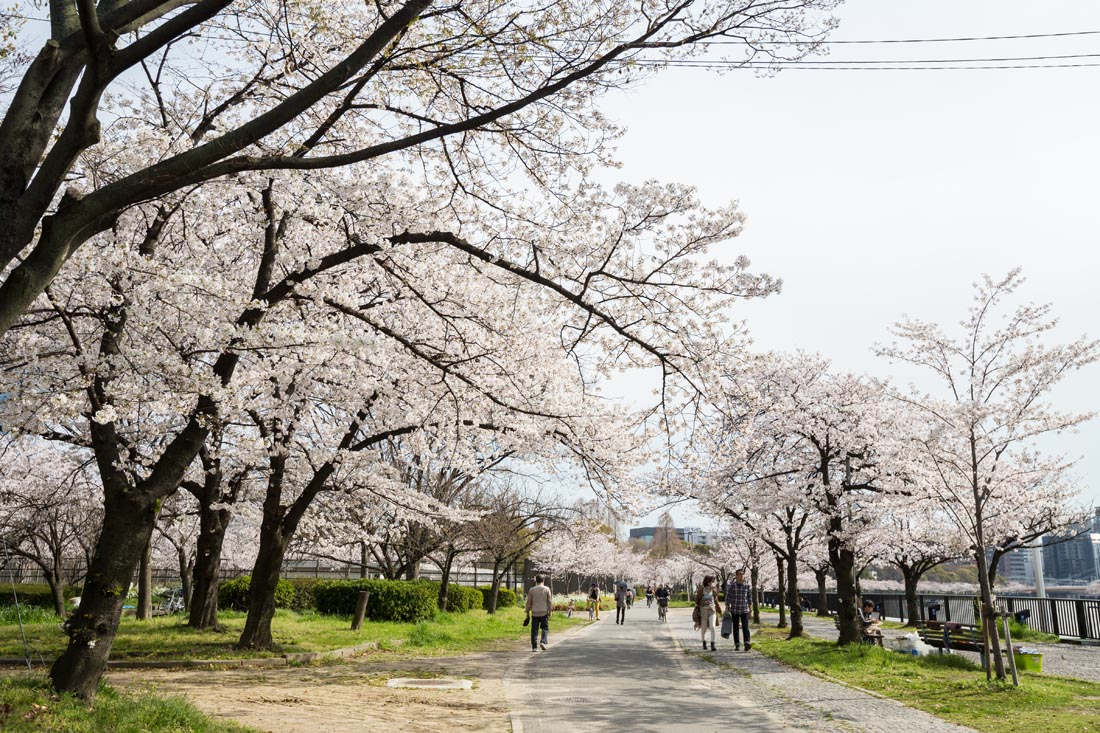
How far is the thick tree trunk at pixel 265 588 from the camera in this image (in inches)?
512

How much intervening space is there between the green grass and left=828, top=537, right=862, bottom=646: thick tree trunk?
13.9 metres

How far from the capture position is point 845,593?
16859 mm

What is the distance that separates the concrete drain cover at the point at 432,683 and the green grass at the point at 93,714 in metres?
3.89

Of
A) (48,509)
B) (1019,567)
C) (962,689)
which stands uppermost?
(1019,567)

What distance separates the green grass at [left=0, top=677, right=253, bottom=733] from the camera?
5355 mm

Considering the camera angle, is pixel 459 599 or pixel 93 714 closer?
pixel 93 714

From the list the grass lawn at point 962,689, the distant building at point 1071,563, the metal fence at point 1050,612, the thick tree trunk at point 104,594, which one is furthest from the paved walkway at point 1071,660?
the distant building at point 1071,563

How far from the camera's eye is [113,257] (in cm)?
800

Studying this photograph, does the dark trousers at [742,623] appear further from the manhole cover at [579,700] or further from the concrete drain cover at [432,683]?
the manhole cover at [579,700]

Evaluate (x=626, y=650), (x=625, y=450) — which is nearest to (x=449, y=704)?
(x=625, y=450)

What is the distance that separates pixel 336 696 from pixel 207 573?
30.9 ft

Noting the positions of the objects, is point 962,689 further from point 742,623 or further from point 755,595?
point 755,595

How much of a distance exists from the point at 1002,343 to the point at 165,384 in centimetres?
1322

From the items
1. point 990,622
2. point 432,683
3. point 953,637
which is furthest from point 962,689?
point 432,683
